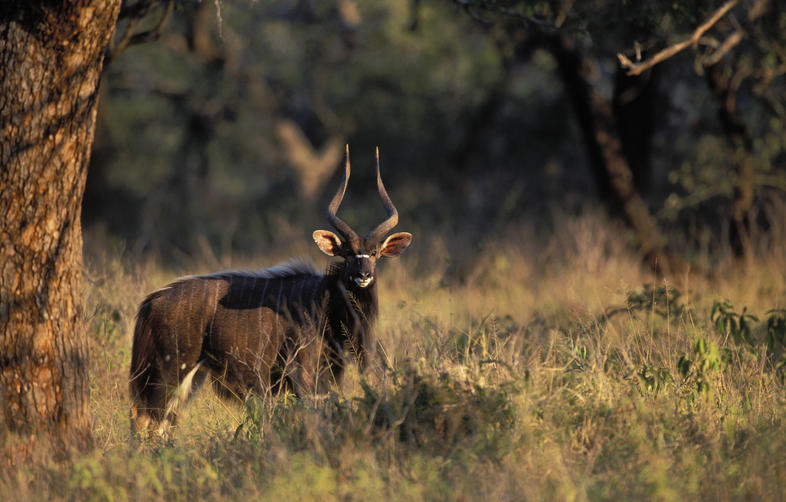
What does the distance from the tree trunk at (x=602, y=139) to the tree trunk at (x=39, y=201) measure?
6.50 meters

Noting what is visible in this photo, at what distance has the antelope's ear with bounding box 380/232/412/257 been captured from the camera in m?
6.07

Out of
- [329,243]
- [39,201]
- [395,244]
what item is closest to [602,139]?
[395,244]

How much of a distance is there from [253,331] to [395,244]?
1235 mm

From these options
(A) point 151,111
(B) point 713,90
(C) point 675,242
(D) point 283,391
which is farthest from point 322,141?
(D) point 283,391

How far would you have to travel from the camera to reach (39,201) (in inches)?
158

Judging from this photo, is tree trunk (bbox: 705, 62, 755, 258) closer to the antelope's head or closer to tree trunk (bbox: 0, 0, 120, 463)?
the antelope's head

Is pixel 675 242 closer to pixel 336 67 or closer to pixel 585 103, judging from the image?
pixel 585 103

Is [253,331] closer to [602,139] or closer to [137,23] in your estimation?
[137,23]

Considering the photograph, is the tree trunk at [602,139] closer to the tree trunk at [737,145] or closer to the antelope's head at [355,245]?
the tree trunk at [737,145]

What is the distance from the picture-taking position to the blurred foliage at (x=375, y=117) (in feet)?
43.9

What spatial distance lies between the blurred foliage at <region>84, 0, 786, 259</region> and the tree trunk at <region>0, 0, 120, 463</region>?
7.75 m

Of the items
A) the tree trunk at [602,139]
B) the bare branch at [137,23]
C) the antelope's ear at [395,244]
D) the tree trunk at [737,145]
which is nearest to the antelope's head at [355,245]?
the antelope's ear at [395,244]

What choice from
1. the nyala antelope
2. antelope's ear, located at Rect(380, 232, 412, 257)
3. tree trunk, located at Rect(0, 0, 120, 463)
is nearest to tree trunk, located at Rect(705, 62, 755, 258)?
antelope's ear, located at Rect(380, 232, 412, 257)

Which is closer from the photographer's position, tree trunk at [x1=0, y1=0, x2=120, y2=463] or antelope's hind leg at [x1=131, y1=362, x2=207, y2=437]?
tree trunk at [x1=0, y1=0, x2=120, y2=463]
